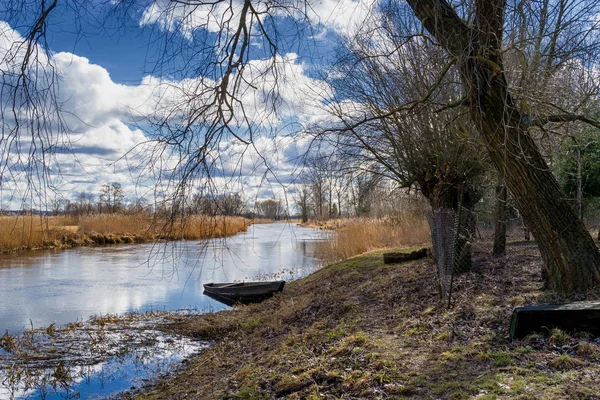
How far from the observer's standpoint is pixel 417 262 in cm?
1103

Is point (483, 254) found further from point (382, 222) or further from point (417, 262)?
point (382, 222)

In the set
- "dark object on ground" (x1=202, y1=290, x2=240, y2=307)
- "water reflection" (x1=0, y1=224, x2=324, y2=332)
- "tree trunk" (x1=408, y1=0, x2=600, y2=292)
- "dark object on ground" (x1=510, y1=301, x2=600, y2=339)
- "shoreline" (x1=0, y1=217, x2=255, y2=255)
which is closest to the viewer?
"dark object on ground" (x1=510, y1=301, x2=600, y2=339)

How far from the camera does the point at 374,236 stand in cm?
1811

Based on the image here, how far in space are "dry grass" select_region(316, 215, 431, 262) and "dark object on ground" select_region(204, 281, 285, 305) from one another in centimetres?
522

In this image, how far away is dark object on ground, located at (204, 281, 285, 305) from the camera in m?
12.3

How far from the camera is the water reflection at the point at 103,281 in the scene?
10617mm

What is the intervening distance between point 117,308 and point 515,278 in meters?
8.98

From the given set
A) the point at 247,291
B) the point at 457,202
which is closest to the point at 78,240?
the point at 247,291

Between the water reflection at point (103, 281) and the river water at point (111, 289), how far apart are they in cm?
2

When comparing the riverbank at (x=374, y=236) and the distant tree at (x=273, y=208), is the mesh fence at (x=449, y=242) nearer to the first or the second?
the distant tree at (x=273, y=208)

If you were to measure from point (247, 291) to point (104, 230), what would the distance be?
61.4ft

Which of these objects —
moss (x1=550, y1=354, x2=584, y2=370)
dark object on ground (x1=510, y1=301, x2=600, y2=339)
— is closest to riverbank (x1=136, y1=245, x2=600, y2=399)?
moss (x1=550, y1=354, x2=584, y2=370)

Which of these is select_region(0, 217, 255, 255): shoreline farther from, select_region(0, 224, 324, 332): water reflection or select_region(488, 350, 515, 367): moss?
select_region(488, 350, 515, 367): moss

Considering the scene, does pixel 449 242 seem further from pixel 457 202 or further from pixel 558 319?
pixel 558 319
